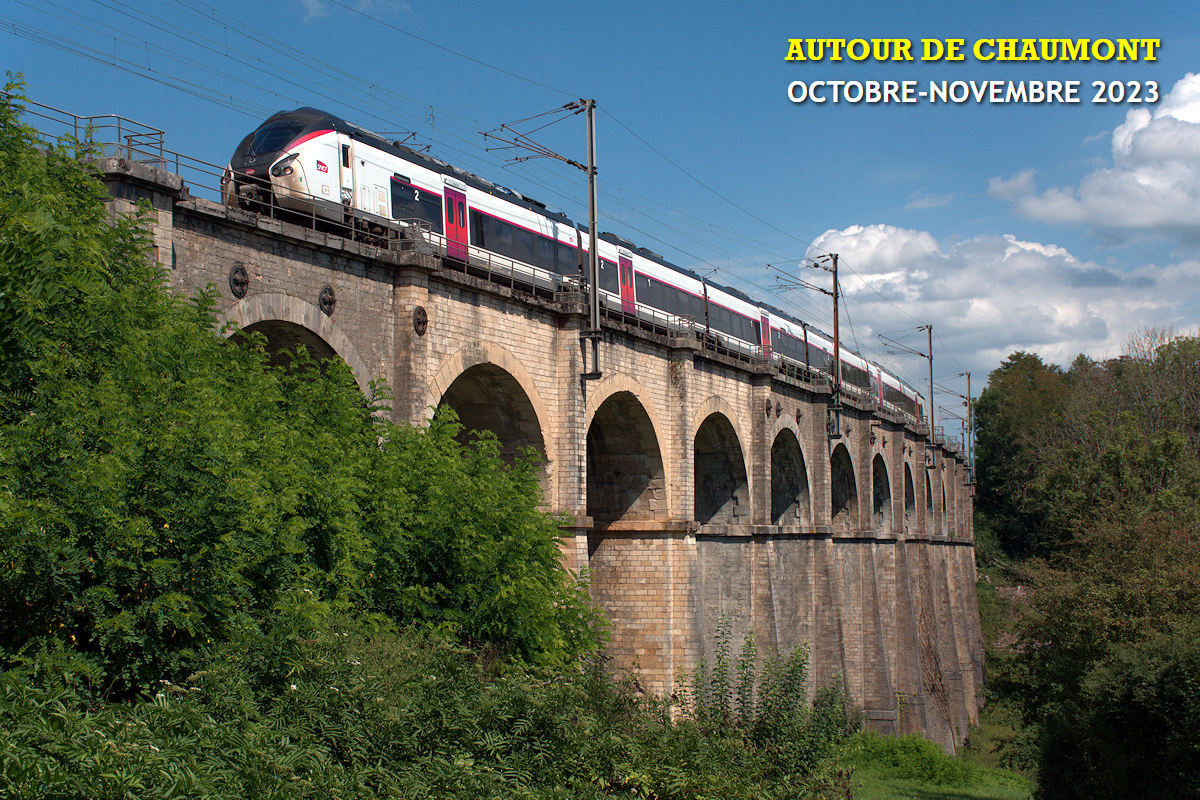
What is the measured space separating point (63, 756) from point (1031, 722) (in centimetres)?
3138

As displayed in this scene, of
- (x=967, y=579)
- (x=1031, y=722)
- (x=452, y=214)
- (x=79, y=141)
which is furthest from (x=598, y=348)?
(x=967, y=579)

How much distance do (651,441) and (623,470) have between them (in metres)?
1.06

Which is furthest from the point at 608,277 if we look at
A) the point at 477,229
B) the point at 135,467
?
the point at 135,467

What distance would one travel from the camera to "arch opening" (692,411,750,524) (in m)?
30.7

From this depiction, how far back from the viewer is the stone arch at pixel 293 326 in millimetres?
13836

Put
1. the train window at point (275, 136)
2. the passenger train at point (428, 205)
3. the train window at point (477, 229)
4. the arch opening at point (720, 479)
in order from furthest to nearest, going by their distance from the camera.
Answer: the arch opening at point (720, 479)
the train window at point (477, 229)
the train window at point (275, 136)
the passenger train at point (428, 205)

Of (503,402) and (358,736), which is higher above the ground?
(503,402)

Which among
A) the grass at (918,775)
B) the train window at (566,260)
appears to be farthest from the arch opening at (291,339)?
the grass at (918,775)

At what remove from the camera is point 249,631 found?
9.36m

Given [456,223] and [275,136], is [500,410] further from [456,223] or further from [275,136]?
[275,136]

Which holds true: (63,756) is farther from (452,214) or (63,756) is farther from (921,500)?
(921,500)

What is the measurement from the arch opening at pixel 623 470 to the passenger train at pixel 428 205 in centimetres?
303

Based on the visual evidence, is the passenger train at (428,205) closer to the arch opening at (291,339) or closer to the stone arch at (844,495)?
the arch opening at (291,339)

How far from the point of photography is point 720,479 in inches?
1225
